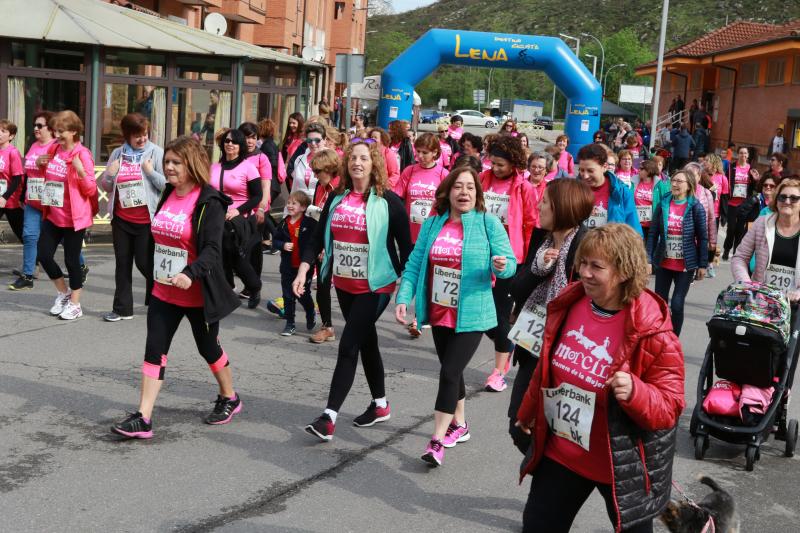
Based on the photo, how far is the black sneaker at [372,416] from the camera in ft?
21.4

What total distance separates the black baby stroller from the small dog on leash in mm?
1785

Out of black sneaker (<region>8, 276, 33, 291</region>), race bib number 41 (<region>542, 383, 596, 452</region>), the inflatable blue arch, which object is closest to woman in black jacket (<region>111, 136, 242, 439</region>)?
race bib number 41 (<region>542, 383, 596, 452</region>)

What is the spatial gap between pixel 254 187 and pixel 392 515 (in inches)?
189

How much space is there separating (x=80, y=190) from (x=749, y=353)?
6.06 metres

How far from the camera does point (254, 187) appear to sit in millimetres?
9273

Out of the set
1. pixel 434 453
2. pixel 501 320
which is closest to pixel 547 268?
pixel 434 453

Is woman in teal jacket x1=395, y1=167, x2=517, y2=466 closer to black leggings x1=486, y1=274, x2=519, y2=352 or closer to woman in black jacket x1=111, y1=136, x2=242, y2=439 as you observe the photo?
woman in black jacket x1=111, y1=136, x2=242, y2=439

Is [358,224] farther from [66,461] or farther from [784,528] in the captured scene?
[784,528]

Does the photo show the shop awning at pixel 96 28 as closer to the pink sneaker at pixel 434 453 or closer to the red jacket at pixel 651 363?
the pink sneaker at pixel 434 453

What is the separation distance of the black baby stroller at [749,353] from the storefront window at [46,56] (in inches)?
518

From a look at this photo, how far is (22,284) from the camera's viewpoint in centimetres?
1066

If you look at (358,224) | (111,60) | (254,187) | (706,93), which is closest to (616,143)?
(706,93)

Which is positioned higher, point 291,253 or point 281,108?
point 281,108

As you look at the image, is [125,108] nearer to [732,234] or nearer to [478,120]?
[732,234]
